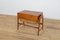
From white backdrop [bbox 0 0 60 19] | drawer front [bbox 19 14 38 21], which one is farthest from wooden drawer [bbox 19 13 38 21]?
white backdrop [bbox 0 0 60 19]

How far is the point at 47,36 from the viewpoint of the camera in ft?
8.52

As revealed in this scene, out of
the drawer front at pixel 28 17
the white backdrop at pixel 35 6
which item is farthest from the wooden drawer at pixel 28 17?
the white backdrop at pixel 35 6

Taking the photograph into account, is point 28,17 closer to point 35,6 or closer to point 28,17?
point 28,17

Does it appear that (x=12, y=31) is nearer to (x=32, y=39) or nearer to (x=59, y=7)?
(x=32, y=39)

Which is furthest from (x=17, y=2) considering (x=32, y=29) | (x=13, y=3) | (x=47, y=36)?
(x=47, y=36)

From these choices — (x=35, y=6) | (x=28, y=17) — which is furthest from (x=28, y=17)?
(x=35, y=6)

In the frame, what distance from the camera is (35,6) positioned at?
3703 millimetres

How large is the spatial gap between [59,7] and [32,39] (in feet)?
5.00

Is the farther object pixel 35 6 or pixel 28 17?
pixel 35 6

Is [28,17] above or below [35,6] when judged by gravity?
below

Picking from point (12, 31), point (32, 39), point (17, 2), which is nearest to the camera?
point (32, 39)

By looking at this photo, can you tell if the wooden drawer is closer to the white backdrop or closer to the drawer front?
the drawer front

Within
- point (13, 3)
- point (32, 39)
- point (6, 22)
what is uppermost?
point (13, 3)

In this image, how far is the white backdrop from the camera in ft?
11.7
